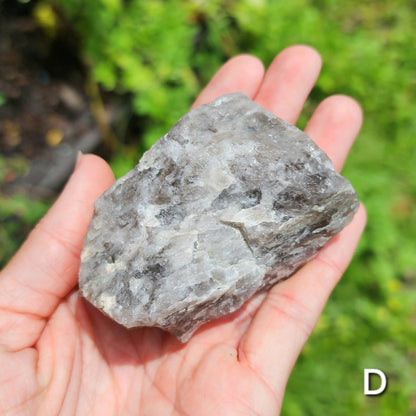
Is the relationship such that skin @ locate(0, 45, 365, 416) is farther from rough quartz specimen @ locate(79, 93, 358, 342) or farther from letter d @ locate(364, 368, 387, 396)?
letter d @ locate(364, 368, 387, 396)

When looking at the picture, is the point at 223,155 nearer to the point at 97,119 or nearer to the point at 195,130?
the point at 195,130

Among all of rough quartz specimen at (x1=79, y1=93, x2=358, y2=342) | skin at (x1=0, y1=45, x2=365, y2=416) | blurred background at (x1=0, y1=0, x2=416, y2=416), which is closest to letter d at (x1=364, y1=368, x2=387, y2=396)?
blurred background at (x1=0, y1=0, x2=416, y2=416)

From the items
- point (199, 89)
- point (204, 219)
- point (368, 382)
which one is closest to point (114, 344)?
point (204, 219)

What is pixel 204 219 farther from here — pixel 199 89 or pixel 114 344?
pixel 199 89

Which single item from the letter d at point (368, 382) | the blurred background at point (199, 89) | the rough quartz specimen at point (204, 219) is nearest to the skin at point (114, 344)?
the rough quartz specimen at point (204, 219)

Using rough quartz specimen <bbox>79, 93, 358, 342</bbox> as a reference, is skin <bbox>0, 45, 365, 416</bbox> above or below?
below

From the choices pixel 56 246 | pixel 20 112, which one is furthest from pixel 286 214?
pixel 20 112
